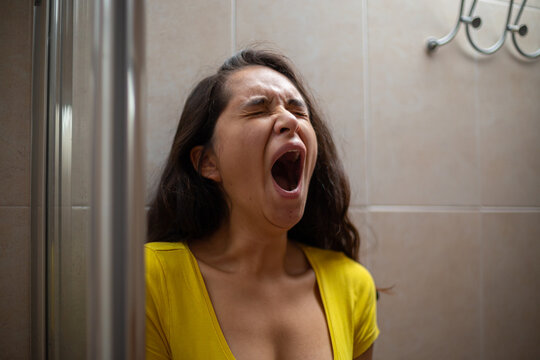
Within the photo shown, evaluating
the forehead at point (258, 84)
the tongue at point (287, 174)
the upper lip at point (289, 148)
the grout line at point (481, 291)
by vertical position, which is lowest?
the grout line at point (481, 291)

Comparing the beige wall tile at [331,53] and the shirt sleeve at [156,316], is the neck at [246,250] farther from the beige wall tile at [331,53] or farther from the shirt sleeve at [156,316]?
the beige wall tile at [331,53]

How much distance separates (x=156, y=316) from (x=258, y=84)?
0.47 meters

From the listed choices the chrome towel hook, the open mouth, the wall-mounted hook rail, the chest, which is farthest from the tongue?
the chrome towel hook

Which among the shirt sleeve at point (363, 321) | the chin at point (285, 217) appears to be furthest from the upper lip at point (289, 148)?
the shirt sleeve at point (363, 321)

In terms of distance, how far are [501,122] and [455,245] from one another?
0.41 metres

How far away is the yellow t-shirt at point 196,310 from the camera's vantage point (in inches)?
28.4

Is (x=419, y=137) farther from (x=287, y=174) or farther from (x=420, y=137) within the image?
(x=287, y=174)

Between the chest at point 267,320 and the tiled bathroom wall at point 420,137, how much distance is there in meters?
0.33

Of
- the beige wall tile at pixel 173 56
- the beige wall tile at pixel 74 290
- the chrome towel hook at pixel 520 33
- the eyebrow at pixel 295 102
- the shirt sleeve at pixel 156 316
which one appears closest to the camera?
the beige wall tile at pixel 74 290

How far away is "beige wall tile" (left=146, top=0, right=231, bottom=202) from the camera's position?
97 centimetres

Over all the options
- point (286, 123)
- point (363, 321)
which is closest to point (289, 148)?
point (286, 123)

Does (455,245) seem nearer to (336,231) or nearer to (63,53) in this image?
(336,231)

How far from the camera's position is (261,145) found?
0.78 m

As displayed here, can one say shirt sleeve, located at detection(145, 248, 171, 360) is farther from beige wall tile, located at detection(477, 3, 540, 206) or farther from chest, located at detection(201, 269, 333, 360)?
beige wall tile, located at detection(477, 3, 540, 206)
